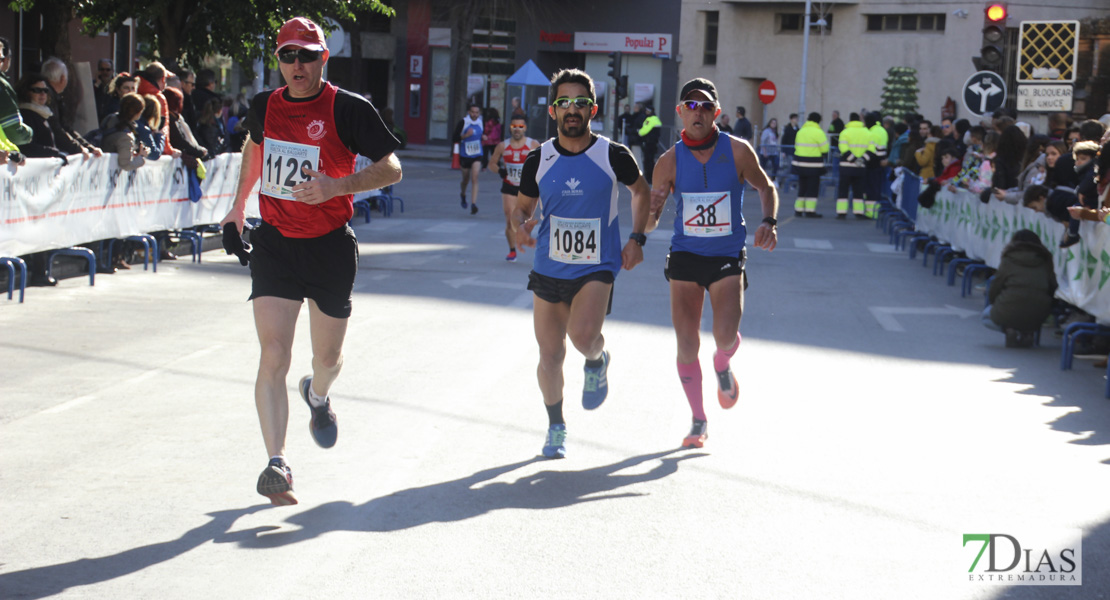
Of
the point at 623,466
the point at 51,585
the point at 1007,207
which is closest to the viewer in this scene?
the point at 51,585

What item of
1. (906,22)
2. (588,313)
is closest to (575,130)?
(588,313)

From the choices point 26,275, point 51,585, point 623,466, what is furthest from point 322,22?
point 51,585

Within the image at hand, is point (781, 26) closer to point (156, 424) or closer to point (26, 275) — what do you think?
point (26, 275)

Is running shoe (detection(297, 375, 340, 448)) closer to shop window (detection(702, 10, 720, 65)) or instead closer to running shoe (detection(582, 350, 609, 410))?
running shoe (detection(582, 350, 609, 410))

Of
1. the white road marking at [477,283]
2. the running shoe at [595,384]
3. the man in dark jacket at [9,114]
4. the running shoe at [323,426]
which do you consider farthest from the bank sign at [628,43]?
the running shoe at [323,426]

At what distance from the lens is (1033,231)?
500 inches

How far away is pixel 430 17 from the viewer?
5038cm

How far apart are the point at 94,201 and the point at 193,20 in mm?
6971

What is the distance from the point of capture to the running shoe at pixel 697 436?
681 centimetres

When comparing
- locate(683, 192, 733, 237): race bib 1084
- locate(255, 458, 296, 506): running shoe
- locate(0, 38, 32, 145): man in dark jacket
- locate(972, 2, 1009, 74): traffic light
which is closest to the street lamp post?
locate(972, 2, 1009, 74): traffic light

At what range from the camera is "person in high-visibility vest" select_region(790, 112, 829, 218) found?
81.7ft

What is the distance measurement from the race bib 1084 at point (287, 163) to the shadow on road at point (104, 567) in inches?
55.5

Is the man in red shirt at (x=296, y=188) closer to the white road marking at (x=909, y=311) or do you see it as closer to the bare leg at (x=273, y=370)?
the bare leg at (x=273, y=370)

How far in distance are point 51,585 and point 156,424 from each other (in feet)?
8.36
